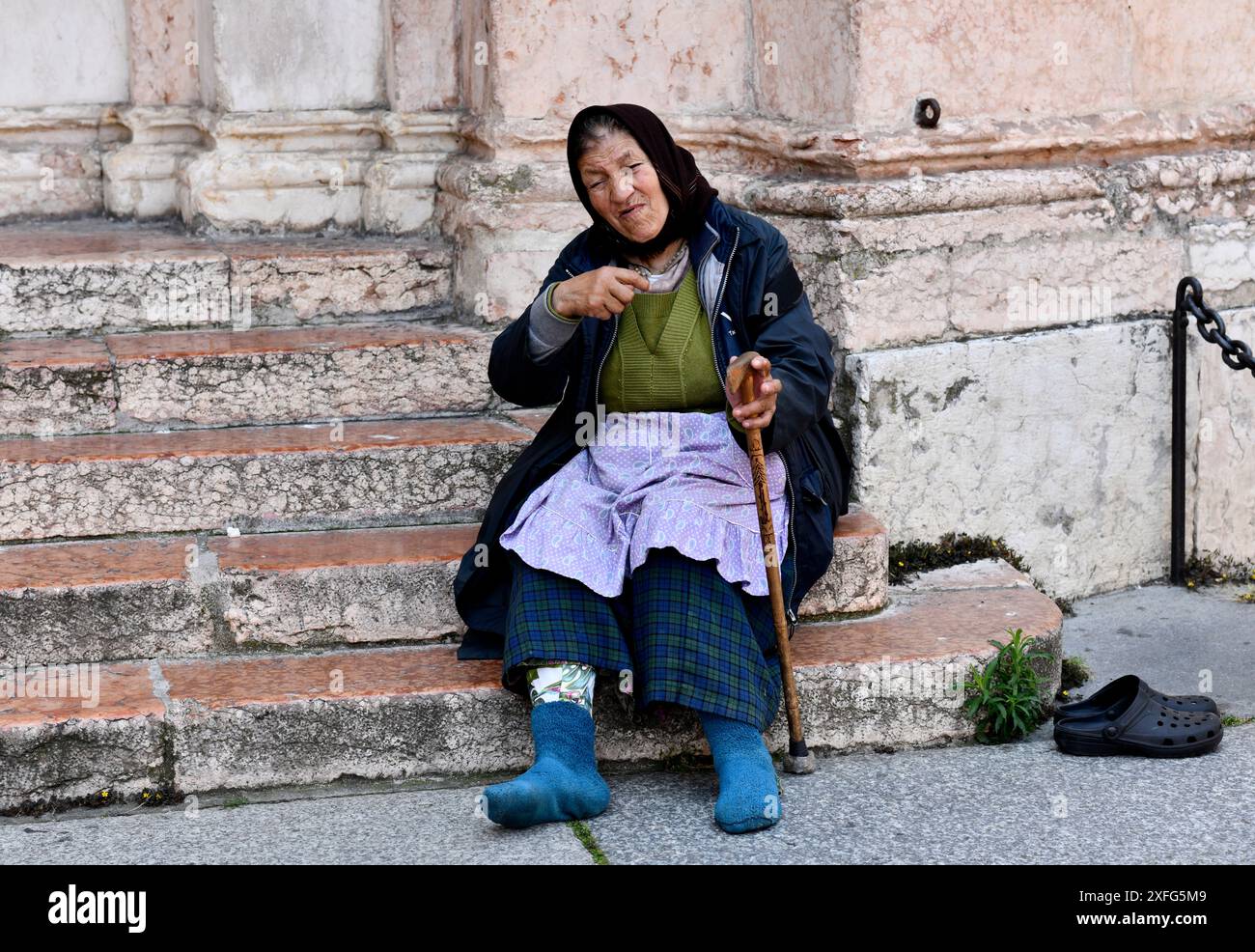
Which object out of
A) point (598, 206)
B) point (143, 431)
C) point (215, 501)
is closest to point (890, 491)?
point (598, 206)

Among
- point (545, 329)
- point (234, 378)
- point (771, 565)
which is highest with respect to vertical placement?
point (545, 329)

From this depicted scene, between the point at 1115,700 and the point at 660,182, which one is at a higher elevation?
the point at 660,182

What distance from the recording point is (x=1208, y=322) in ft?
14.1

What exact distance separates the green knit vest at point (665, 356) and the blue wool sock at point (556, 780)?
720mm

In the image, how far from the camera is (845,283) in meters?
4.18

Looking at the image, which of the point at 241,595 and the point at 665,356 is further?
the point at 241,595

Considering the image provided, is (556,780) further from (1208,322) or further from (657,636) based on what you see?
(1208,322)

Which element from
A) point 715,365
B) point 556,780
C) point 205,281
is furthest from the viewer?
point 205,281

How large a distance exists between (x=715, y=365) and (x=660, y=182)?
41 cm

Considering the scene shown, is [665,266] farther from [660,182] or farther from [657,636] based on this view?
[657,636]

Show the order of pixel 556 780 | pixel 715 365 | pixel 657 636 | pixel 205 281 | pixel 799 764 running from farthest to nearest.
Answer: pixel 205 281
pixel 715 365
pixel 799 764
pixel 657 636
pixel 556 780

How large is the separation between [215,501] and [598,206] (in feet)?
4.28

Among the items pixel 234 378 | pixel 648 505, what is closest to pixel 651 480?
pixel 648 505

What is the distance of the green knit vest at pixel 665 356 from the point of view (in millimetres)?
3525
